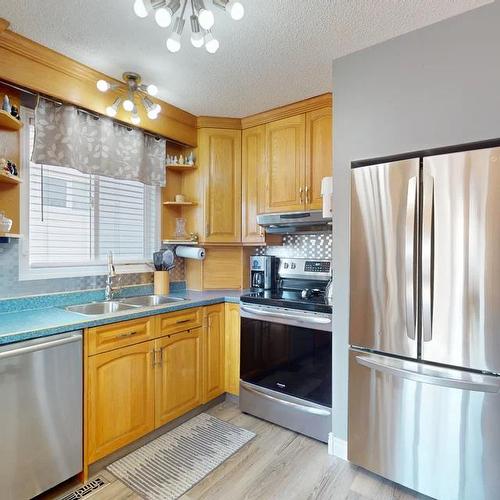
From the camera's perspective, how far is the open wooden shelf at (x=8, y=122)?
1827 mm

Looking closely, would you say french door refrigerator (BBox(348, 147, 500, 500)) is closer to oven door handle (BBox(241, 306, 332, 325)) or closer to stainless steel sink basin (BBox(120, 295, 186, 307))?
oven door handle (BBox(241, 306, 332, 325))

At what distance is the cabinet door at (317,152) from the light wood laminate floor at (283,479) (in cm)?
175

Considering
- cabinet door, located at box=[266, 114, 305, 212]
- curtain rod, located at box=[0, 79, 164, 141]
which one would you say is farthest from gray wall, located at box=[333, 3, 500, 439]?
curtain rod, located at box=[0, 79, 164, 141]

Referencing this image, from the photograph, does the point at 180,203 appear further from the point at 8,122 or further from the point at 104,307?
the point at 8,122

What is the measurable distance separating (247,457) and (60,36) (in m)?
2.73

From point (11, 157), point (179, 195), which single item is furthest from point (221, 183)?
point (11, 157)

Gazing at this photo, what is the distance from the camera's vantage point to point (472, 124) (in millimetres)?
1628

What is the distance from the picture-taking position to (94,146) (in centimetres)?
236

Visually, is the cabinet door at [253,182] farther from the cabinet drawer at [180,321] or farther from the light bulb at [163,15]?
the light bulb at [163,15]

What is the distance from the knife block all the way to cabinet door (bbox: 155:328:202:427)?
0.53 meters

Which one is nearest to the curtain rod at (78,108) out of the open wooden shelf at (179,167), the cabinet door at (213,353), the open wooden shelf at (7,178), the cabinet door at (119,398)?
the open wooden shelf at (179,167)

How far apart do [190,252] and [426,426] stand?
2.13 meters

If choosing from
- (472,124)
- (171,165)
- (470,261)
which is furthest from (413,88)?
(171,165)

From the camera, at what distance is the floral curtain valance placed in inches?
82.8
